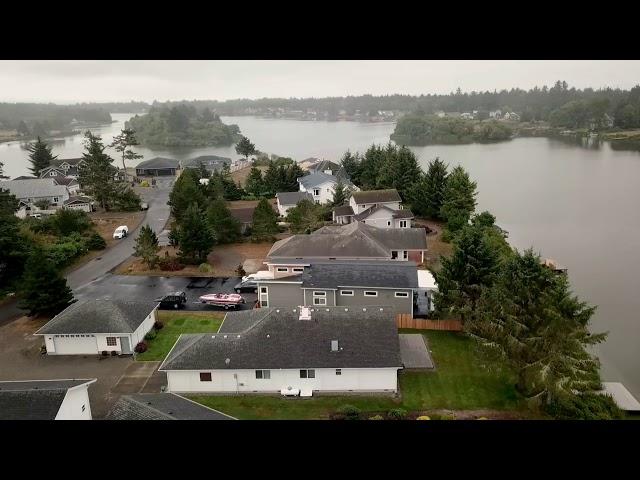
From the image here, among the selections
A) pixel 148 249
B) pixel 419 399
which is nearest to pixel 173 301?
pixel 148 249

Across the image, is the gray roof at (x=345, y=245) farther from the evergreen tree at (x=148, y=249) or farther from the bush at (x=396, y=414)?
the bush at (x=396, y=414)

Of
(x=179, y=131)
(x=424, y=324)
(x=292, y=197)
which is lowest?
(x=424, y=324)

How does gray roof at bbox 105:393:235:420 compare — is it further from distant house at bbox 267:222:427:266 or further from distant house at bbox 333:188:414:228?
distant house at bbox 333:188:414:228

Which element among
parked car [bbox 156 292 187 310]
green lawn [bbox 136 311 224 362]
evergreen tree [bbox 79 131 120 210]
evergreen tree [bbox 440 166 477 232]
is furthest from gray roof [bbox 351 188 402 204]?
evergreen tree [bbox 79 131 120 210]

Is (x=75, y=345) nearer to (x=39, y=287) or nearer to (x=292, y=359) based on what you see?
(x=39, y=287)
